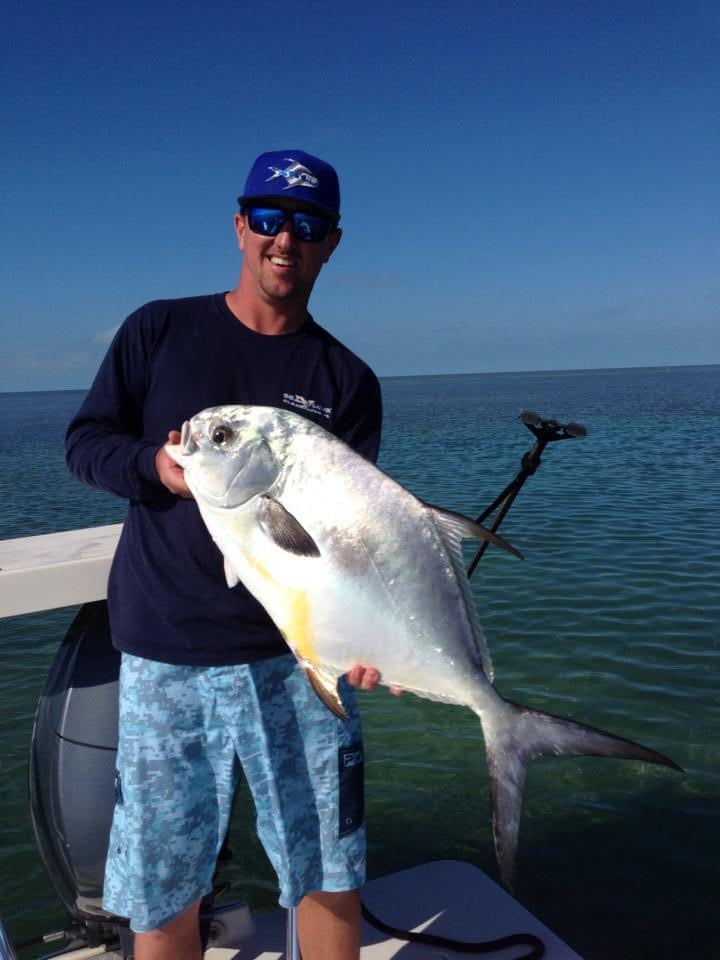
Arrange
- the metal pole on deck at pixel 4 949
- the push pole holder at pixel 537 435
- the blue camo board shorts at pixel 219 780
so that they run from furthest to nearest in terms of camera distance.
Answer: the push pole holder at pixel 537 435
the blue camo board shorts at pixel 219 780
the metal pole on deck at pixel 4 949

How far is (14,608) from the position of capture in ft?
9.72

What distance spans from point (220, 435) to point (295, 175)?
951mm

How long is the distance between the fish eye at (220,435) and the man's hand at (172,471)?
0.38 feet

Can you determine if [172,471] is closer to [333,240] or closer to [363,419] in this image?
[363,419]

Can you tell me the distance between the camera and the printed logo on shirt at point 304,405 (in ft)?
9.03

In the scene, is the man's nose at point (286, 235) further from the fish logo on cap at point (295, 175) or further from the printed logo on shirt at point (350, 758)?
the printed logo on shirt at point (350, 758)

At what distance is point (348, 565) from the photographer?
235cm

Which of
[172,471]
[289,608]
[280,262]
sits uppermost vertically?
[280,262]

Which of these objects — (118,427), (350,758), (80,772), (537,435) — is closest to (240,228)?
(118,427)

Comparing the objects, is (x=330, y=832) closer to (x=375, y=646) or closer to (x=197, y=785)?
(x=197, y=785)

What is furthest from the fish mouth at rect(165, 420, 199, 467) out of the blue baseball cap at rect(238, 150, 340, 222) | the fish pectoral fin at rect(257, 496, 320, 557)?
the blue baseball cap at rect(238, 150, 340, 222)

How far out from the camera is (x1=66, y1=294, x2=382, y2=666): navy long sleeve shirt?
2.56 meters

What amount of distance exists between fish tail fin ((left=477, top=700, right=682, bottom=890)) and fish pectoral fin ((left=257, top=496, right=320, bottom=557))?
2.45 ft

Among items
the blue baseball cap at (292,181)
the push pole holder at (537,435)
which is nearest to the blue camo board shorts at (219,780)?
the push pole holder at (537,435)
